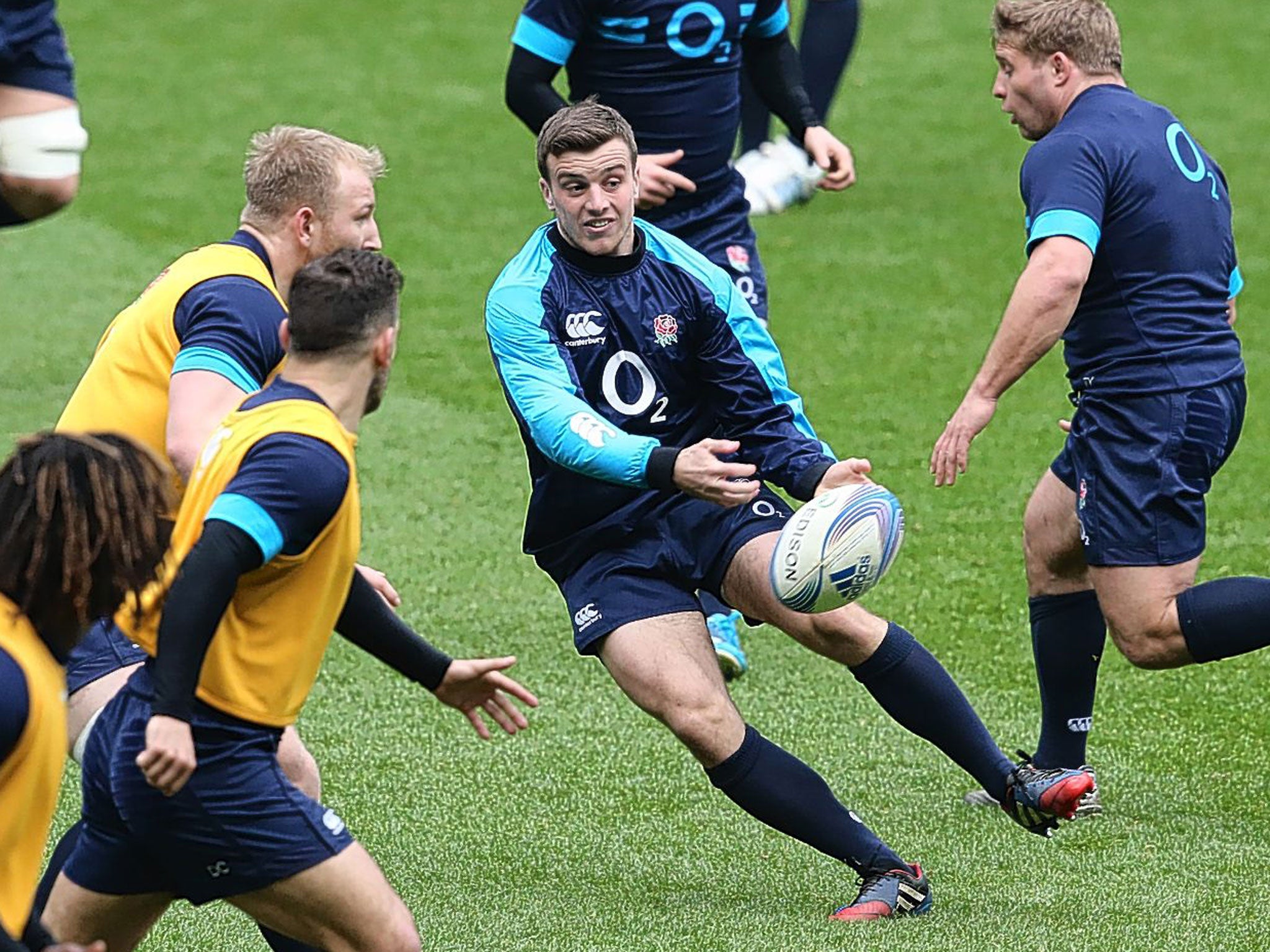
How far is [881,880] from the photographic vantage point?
185 inches

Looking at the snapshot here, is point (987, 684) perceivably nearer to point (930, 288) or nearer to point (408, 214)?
point (930, 288)

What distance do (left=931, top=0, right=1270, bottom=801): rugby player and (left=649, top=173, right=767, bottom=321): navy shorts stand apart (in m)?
1.73

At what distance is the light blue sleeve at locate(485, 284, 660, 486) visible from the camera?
4.64m

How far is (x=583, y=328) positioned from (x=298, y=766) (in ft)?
4.46

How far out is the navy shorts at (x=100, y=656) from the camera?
4.29 metres

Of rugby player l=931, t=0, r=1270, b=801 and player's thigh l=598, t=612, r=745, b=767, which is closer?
player's thigh l=598, t=612, r=745, b=767

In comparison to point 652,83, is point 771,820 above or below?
below

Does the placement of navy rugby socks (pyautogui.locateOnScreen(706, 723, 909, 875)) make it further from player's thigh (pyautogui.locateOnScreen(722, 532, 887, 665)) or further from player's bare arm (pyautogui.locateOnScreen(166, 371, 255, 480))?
player's bare arm (pyautogui.locateOnScreen(166, 371, 255, 480))

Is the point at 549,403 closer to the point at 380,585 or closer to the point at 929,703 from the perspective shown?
the point at 380,585

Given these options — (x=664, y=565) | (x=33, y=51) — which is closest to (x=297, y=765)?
(x=664, y=565)

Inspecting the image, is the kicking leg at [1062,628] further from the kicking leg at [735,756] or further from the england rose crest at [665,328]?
the england rose crest at [665,328]

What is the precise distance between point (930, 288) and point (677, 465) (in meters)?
7.31

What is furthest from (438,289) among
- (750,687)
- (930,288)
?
(750,687)

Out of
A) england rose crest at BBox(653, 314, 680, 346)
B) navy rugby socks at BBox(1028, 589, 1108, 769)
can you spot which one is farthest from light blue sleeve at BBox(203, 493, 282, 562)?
navy rugby socks at BBox(1028, 589, 1108, 769)
